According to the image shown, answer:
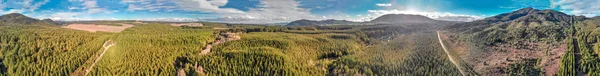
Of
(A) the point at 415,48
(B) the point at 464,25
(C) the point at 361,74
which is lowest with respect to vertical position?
(C) the point at 361,74

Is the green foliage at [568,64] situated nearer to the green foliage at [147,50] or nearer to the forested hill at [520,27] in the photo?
the forested hill at [520,27]

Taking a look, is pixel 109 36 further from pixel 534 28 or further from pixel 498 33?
pixel 534 28

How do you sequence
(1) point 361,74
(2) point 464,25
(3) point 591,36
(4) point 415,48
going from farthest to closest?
(2) point 464,25 < (3) point 591,36 < (4) point 415,48 < (1) point 361,74

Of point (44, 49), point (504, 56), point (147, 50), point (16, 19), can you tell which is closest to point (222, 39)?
point (147, 50)

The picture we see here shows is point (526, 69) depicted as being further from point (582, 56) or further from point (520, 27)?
point (520, 27)

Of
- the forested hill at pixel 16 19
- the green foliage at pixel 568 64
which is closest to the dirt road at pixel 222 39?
the forested hill at pixel 16 19

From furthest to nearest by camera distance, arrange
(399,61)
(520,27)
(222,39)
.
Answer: (520,27), (222,39), (399,61)

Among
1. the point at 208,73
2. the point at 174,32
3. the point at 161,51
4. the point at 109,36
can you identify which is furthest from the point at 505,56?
the point at 109,36

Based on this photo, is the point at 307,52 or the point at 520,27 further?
the point at 520,27

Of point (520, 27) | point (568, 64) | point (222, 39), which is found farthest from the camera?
point (520, 27)
